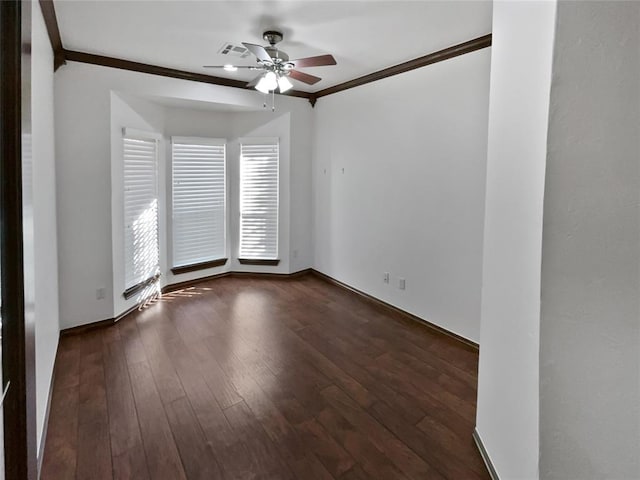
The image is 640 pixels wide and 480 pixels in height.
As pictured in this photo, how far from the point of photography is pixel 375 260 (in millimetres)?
4539

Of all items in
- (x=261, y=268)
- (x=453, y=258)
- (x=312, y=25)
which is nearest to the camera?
(x=312, y=25)

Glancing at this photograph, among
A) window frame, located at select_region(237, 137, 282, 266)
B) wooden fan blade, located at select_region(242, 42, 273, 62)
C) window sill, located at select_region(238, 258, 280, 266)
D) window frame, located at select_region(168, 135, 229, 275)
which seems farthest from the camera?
window sill, located at select_region(238, 258, 280, 266)

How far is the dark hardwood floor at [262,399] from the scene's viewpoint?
2041 mm

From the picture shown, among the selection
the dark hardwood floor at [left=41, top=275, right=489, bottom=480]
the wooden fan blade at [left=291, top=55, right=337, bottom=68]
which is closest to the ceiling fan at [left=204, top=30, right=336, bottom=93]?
the wooden fan blade at [left=291, top=55, right=337, bottom=68]

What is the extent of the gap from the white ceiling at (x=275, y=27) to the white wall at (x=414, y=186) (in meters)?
0.46

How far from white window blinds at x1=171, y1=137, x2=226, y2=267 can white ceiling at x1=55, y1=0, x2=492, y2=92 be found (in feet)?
4.52

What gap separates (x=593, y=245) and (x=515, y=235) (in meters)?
0.39

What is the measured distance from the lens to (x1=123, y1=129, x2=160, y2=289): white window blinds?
411cm

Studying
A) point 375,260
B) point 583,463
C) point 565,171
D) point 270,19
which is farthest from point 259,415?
point 270,19

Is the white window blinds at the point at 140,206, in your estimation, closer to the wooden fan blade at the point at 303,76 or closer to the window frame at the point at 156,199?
the window frame at the point at 156,199

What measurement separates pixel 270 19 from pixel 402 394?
294cm

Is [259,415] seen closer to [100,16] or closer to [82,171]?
[82,171]

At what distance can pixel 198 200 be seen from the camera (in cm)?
515

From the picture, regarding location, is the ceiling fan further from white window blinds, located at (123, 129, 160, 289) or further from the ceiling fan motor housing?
white window blinds, located at (123, 129, 160, 289)
